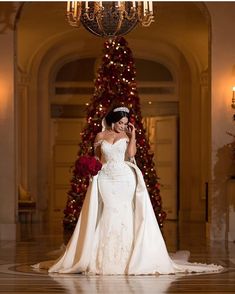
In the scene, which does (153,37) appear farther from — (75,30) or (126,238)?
(126,238)

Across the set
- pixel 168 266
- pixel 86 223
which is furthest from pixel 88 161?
pixel 168 266

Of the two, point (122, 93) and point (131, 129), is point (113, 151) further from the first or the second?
point (122, 93)

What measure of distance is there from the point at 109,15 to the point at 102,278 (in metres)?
2.93

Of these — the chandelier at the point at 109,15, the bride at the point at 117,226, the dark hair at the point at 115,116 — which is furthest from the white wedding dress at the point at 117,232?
the chandelier at the point at 109,15

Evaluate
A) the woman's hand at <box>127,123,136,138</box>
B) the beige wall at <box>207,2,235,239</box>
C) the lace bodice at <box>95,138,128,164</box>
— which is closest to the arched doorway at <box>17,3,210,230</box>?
the beige wall at <box>207,2,235,239</box>

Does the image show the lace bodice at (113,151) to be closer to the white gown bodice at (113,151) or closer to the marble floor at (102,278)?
the white gown bodice at (113,151)

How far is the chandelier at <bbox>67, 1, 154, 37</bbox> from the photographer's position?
9.40 metres

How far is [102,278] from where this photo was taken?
8.30 metres

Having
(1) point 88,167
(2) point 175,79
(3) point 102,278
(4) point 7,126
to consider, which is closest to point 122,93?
(4) point 7,126

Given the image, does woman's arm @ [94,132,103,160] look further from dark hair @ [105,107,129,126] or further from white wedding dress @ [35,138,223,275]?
dark hair @ [105,107,129,126]

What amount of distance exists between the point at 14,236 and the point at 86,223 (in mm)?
4781

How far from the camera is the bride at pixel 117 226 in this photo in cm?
870

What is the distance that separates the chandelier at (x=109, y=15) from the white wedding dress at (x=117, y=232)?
1269 mm

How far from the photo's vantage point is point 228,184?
13.3m
